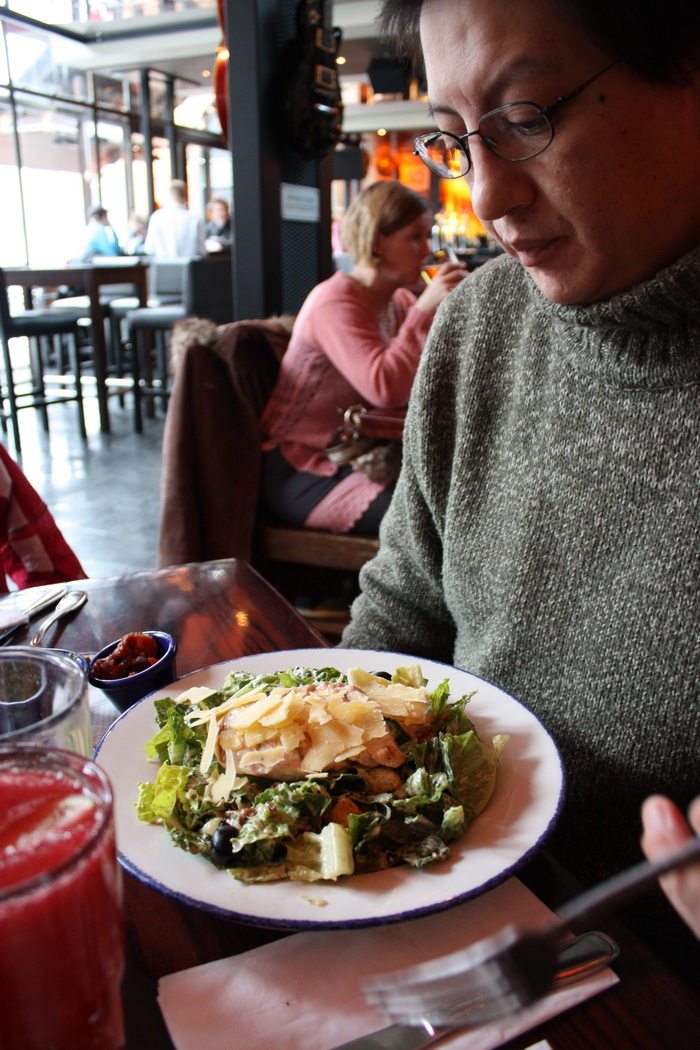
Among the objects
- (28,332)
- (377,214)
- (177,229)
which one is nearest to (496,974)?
(377,214)

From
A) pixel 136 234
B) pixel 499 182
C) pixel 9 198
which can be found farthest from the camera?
pixel 136 234

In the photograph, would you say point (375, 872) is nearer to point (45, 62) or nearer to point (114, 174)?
point (45, 62)

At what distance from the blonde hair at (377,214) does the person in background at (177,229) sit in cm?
648

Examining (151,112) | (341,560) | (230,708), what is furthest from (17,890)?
(151,112)

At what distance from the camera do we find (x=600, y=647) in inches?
37.8

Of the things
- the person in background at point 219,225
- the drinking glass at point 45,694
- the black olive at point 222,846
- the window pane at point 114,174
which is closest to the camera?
the drinking glass at point 45,694

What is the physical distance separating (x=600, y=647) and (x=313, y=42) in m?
3.57

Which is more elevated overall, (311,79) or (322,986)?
(311,79)

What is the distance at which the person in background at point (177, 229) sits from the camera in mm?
9156

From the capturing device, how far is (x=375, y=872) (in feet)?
2.23

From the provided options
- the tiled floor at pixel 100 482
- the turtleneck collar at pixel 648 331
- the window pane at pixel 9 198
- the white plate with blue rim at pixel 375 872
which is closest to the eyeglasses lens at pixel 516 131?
the turtleneck collar at pixel 648 331

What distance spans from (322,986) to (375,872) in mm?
103

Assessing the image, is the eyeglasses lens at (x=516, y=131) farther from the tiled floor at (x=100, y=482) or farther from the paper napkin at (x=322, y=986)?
the tiled floor at (x=100, y=482)

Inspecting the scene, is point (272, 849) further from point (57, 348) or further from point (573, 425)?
point (57, 348)
